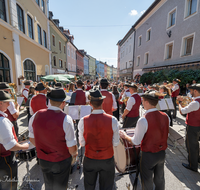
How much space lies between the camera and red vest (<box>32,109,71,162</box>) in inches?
65.3

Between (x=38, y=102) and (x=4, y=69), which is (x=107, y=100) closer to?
(x=38, y=102)

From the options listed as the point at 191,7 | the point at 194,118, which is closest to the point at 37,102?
the point at 194,118

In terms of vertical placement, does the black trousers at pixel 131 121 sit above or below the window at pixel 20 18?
below

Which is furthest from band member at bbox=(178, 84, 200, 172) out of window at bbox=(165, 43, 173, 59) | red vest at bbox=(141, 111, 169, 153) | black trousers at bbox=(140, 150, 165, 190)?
window at bbox=(165, 43, 173, 59)

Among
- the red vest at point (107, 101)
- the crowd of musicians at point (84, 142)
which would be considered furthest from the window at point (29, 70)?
the crowd of musicians at point (84, 142)

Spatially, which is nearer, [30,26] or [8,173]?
[8,173]

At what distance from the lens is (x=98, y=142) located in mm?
1776

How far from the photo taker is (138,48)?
1986 cm

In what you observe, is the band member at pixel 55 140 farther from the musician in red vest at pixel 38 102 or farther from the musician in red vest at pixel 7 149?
the musician in red vest at pixel 38 102

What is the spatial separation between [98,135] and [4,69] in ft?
33.1

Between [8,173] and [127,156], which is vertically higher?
[127,156]

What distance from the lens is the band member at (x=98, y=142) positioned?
5.75 feet

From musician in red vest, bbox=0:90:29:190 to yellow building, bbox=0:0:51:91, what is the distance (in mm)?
8923

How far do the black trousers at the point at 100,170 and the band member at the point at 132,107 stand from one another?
6.63 feet
